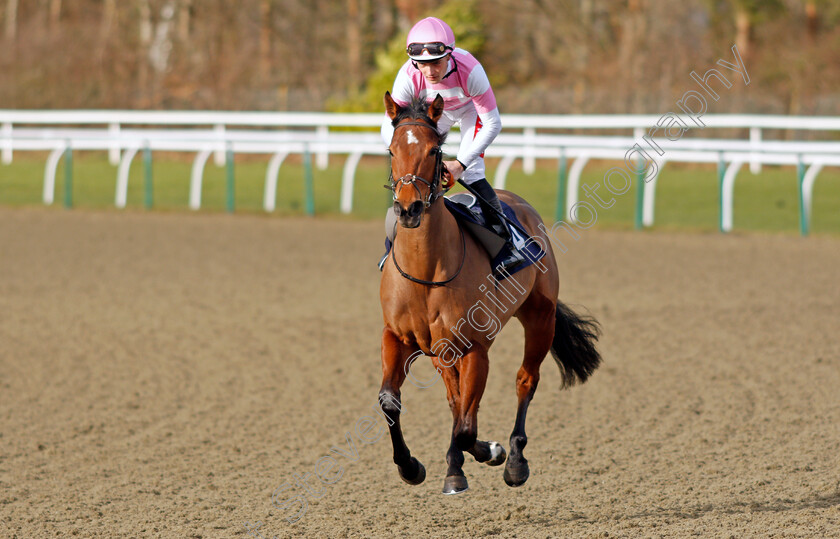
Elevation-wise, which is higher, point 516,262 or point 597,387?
point 516,262

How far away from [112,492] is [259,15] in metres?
33.8

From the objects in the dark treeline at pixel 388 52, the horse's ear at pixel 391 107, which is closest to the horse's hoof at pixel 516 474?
the horse's ear at pixel 391 107

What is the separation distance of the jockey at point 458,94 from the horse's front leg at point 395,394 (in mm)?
678

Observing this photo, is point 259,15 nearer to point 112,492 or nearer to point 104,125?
point 104,125

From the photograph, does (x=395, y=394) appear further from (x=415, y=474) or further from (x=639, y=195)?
(x=639, y=195)

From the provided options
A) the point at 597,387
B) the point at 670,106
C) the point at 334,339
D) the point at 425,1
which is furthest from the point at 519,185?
the point at 425,1

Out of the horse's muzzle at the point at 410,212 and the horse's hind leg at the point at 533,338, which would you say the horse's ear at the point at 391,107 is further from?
the horse's hind leg at the point at 533,338

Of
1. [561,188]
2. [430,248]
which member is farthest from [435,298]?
[561,188]

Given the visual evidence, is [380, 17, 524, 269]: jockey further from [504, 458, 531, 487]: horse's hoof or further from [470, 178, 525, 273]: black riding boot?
[504, 458, 531, 487]: horse's hoof

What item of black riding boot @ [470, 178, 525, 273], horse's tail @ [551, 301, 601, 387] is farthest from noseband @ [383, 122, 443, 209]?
horse's tail @ [551, 301, 601, 387]

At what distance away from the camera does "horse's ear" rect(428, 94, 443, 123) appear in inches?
172

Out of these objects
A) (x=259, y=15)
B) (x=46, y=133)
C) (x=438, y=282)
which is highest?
(x=259, y=15)

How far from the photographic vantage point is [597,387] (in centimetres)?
776

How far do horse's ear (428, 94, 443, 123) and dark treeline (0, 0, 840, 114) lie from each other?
19034mm
